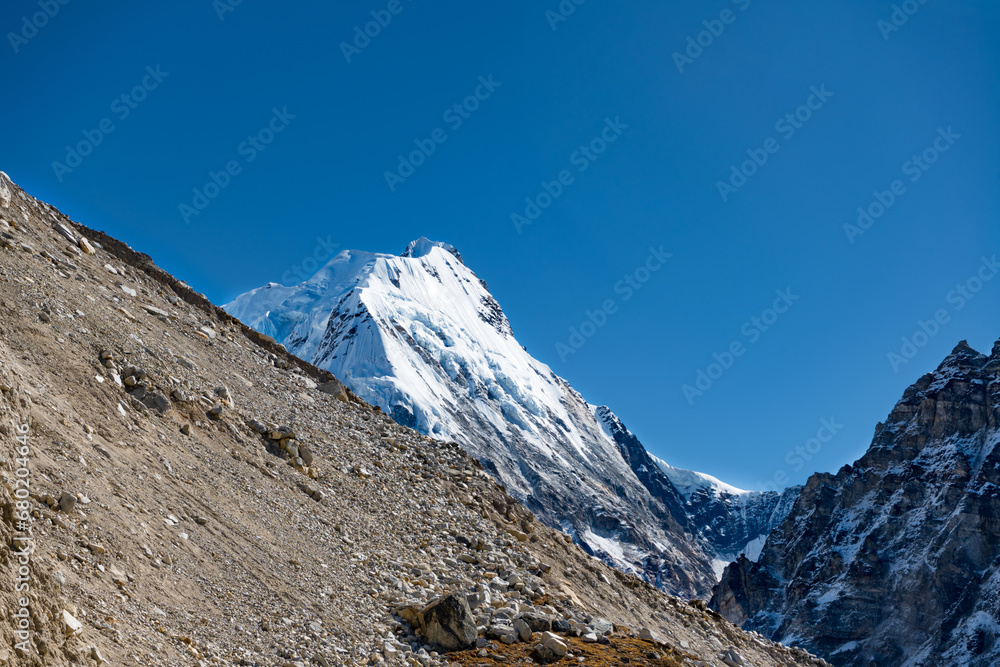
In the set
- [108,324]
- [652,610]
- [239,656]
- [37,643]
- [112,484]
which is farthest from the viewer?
[652,610]

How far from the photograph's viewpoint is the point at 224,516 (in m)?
22.3

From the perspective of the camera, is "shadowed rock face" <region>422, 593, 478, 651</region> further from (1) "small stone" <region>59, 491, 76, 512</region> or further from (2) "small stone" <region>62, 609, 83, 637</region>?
(2) "small stone" <region>62, 609, 83, 637</region>

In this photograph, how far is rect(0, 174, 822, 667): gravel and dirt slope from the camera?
16188mm

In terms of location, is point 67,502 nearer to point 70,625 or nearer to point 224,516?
point 70,625

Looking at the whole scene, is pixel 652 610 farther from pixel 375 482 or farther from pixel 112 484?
pixel 112 484

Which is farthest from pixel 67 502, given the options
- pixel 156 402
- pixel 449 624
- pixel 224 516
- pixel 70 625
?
pixel 449 624

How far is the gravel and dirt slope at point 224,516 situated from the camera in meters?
16.2

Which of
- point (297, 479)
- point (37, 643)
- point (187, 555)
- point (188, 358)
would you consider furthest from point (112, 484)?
point (188, 358)

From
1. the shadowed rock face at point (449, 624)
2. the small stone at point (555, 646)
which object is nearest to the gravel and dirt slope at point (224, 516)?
the small stone at point (555, 646)

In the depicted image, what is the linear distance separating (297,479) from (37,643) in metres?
14.3

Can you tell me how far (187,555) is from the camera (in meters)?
19.4

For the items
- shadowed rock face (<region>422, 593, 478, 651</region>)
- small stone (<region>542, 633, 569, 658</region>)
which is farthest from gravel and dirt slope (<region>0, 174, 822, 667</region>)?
shadowed rock face (<region>422, 593, 478, 651</region>)

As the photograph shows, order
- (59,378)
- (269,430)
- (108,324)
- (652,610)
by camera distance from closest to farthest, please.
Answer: (59,378)
(108,324)
(269,430)
(652,610)

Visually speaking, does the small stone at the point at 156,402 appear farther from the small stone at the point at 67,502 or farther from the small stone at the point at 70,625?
the small stone at the point at 70,625
